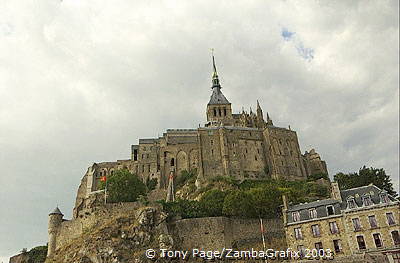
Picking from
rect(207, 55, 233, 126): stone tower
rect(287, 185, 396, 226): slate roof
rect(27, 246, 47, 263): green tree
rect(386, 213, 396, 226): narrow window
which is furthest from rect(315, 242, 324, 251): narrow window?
rect(207, 55, 233, 126): stone tower

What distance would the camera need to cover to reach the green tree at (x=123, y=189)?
60719 mm

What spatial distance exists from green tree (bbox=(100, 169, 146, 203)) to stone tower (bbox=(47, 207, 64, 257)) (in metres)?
9.55

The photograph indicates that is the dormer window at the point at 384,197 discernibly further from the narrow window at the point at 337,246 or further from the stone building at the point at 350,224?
the narrow window at the point at 337,246

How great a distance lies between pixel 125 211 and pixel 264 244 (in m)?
19.7

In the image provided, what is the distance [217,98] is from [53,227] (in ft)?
230

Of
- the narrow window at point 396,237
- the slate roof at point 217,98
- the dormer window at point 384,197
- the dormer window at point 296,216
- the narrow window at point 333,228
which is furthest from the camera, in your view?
the slate roof at point 217,98

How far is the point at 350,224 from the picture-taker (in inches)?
1459

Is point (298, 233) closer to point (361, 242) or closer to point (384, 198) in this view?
point (361, 242)

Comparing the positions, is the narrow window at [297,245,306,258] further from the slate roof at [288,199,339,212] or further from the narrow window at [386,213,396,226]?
the narrow window at [386,213,396,226]

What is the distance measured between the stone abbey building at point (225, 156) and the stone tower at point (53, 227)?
32628 mm

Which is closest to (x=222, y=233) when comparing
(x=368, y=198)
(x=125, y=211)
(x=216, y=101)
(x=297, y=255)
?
(x=297, y=255)

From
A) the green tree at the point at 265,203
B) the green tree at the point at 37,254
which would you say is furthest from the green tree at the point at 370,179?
the green tree at the point at 37,254

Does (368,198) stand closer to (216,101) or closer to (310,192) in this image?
(310,192)

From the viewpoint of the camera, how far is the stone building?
35219 millimetres
